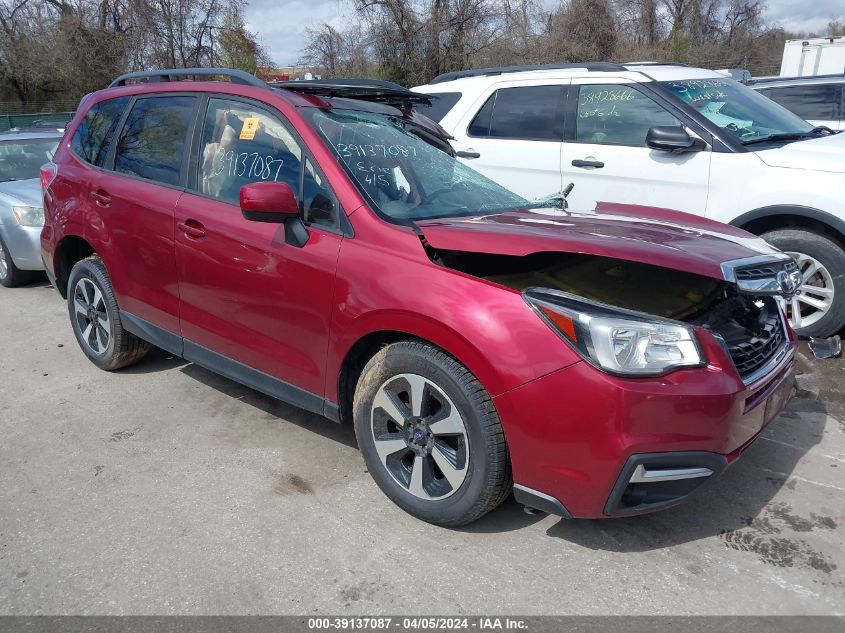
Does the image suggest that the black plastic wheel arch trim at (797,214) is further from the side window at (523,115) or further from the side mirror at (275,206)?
the side mirror at (275,206)

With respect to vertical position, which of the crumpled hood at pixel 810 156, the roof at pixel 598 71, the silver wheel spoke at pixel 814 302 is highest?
the roof at pixel 598 71

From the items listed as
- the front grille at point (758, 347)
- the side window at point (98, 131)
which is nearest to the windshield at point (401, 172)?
the front grille at point (758, 347)

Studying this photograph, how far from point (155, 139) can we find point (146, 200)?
426 mm

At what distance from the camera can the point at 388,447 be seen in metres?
3.08

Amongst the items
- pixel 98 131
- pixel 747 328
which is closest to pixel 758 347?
pixel 747 328

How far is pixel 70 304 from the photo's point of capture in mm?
4957

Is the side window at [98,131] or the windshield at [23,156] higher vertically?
the side window at [98,131]

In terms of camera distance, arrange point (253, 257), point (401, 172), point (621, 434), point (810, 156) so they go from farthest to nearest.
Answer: point (810, 156) → point (401, 172) → point (253, 257) → point (621, 434)

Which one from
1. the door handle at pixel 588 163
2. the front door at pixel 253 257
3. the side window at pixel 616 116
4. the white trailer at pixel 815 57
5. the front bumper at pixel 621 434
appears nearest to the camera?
the front bumper at pixel 621 434

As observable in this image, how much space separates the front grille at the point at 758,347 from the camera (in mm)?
2807

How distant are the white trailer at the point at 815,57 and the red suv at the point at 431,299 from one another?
14903 millimetres

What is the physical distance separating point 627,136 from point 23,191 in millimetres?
6028

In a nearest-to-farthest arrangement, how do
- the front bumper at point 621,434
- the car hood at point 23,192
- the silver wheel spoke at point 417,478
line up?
the front bumper at point 621,434, the silver wheel spoke at point 417,478, the car hood at point 23,192

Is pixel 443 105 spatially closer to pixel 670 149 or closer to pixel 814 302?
pixel 670 149
